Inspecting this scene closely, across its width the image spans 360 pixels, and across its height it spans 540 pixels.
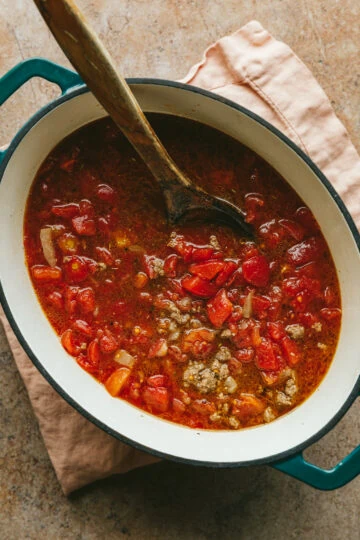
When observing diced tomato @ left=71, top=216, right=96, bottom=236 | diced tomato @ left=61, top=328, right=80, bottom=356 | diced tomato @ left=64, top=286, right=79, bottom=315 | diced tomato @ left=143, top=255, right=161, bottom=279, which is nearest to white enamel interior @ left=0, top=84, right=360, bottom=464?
diced tomato @ left=61, top=328, right=80, bottom=356

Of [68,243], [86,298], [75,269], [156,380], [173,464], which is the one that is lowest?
[173,464]

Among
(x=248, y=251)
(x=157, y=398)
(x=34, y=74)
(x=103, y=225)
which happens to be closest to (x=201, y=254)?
(x=248, y=251)

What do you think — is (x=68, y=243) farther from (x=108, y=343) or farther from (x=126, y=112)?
(x=126, y=112)

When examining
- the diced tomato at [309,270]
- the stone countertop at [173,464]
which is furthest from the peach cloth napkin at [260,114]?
the diced tomato at [309,270]

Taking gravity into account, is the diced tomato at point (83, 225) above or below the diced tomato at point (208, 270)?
above

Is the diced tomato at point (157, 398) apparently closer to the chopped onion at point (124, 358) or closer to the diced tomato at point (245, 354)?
the chopped onion at point (124, 358)
